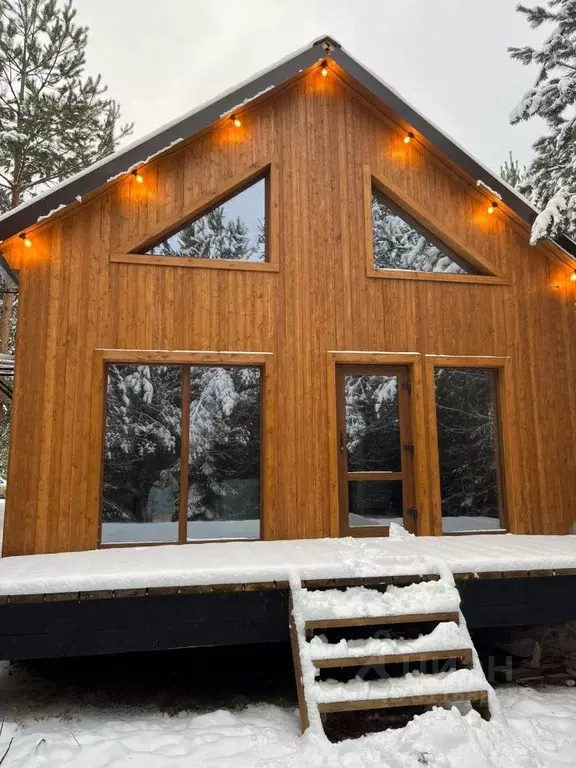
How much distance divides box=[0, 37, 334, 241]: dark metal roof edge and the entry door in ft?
10.1

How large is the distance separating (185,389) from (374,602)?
10.1ft

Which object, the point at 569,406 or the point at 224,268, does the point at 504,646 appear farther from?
the point at 224,268

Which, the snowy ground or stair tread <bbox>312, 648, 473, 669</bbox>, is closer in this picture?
the snowy ground

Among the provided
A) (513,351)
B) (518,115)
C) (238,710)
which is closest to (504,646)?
(238,710)

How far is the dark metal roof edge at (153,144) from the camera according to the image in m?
5.53

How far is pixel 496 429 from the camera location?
6.70 metres

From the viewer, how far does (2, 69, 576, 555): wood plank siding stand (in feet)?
18.9

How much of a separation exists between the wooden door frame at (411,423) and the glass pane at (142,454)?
1.65 meters

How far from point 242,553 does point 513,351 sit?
4074 mm

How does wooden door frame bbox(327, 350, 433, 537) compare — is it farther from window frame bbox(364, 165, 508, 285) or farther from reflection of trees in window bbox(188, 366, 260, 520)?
window frame bbox(364, 165, 508, 285)

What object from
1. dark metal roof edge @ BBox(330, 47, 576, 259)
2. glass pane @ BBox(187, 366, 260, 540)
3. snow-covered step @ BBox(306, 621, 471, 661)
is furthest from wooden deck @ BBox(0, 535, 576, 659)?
dark metal roof edge @ BBox(330, 47, 576, 259)

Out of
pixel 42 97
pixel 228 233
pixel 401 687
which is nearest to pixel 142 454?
pixel 228 233

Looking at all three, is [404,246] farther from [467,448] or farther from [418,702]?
[418,702]

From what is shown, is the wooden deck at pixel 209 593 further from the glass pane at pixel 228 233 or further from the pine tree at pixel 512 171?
the pine tree at pixel 512 171
